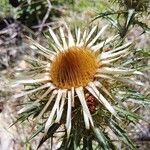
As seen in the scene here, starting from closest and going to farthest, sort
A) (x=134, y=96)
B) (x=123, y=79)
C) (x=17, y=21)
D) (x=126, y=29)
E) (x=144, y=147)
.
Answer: (x=123, y=79), (x=134, y=96), (x=126, y=29), (x=144, y=147), (x=17, y=21)

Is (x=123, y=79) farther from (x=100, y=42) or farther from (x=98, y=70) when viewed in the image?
(x=100, y=42)

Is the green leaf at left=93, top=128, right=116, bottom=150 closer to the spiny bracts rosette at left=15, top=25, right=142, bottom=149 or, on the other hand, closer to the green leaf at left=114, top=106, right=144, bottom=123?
the spiny bracts rosette at left=15, top=25, right=142, bottom=149

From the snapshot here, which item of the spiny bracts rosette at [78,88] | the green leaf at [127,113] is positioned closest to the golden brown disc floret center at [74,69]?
the spiny bracts rosette at [78,88]

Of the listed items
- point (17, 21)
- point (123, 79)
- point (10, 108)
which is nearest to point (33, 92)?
A: point (123, 79)

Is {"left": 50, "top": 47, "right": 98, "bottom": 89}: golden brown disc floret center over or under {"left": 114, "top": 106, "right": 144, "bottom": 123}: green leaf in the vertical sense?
over

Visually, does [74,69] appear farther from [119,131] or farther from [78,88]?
[119,131]

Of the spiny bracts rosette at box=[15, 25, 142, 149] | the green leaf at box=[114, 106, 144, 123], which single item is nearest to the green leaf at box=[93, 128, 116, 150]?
the spiny bracts rosette at box=[15, 25, 142, 149]

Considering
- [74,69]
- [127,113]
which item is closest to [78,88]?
[74,69]

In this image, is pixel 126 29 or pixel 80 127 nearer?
pixel 80 127

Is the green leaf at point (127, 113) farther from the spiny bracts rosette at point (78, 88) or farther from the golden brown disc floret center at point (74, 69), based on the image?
the golden brown disc floret center at point (74, 69)
